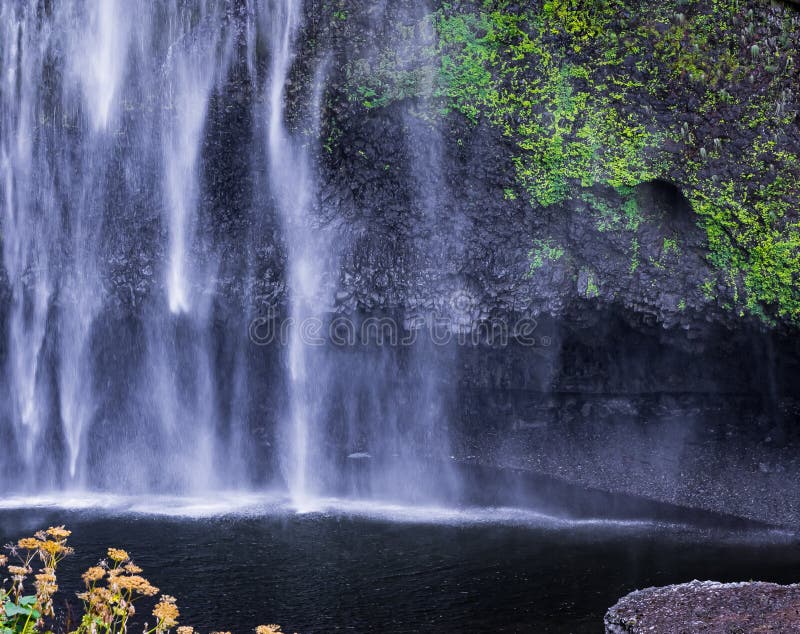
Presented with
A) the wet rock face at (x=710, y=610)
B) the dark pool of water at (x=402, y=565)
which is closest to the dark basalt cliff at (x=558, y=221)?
the dark pool of water at (x=402, y=565)

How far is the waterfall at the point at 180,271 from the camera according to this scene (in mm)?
12633

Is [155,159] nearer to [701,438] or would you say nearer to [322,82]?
[322,82]

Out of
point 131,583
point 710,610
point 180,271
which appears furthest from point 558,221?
point 131,583

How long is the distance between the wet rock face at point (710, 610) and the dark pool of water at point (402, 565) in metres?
1.37

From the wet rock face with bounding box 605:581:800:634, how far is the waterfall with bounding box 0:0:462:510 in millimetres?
6540

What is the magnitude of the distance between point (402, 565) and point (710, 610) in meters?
3.90

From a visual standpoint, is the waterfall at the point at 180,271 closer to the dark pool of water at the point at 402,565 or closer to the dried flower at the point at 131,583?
the dark pool of water at the point at 402,565

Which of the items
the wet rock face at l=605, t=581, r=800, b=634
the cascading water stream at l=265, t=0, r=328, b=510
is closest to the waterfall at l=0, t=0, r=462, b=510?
the cascading water stream at l=265, t=0, r=328, b=510

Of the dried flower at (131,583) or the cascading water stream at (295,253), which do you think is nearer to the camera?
the dried flower at (131,583)

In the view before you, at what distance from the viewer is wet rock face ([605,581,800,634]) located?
5.64 m

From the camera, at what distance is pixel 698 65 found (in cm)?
1080

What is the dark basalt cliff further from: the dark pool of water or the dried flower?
the dried flower

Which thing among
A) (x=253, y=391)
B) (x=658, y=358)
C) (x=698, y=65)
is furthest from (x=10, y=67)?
(x=658, y=358)

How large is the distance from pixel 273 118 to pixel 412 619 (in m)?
7.69
